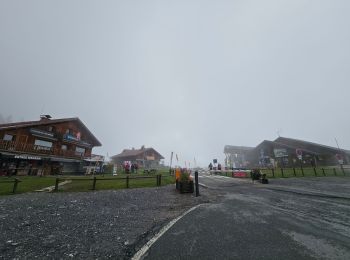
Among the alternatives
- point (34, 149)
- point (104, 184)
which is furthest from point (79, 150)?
point (104, 184)

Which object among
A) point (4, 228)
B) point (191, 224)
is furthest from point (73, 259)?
point (4, 228)

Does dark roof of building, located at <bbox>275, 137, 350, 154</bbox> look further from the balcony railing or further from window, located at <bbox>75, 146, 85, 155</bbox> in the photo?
window, located at <bbox>75, 146, 85, 155</bbox>

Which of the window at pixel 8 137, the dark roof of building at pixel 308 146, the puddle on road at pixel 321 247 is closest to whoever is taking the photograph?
the puddle on road at pixel 321 247

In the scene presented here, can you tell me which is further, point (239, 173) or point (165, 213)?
point (239, 173)

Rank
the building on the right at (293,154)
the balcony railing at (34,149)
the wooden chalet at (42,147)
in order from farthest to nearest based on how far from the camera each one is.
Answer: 1. the building on the right at (293,154)
2. the wooden chalet at (42,147)
3. the balcony railing at (34,149)

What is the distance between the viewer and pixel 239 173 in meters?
25.0

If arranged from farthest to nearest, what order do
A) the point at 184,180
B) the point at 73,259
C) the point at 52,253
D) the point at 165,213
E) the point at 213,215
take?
the point at 184,180 → the point at 165,213 → the point at 213,215 → the point at 52,253 → the point at 73,259

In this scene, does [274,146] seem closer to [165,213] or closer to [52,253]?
[165,213]

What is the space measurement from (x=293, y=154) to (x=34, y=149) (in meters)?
50.9

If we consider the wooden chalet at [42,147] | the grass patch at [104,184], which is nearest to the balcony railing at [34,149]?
the wooden chalet at [42,147]

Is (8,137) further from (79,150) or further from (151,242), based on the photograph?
(151,242)

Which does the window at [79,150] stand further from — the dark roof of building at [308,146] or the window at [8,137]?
the dark roof of building at [308,146]

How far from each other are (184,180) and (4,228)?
31.1 ft

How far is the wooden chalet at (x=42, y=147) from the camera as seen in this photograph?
2430cm
